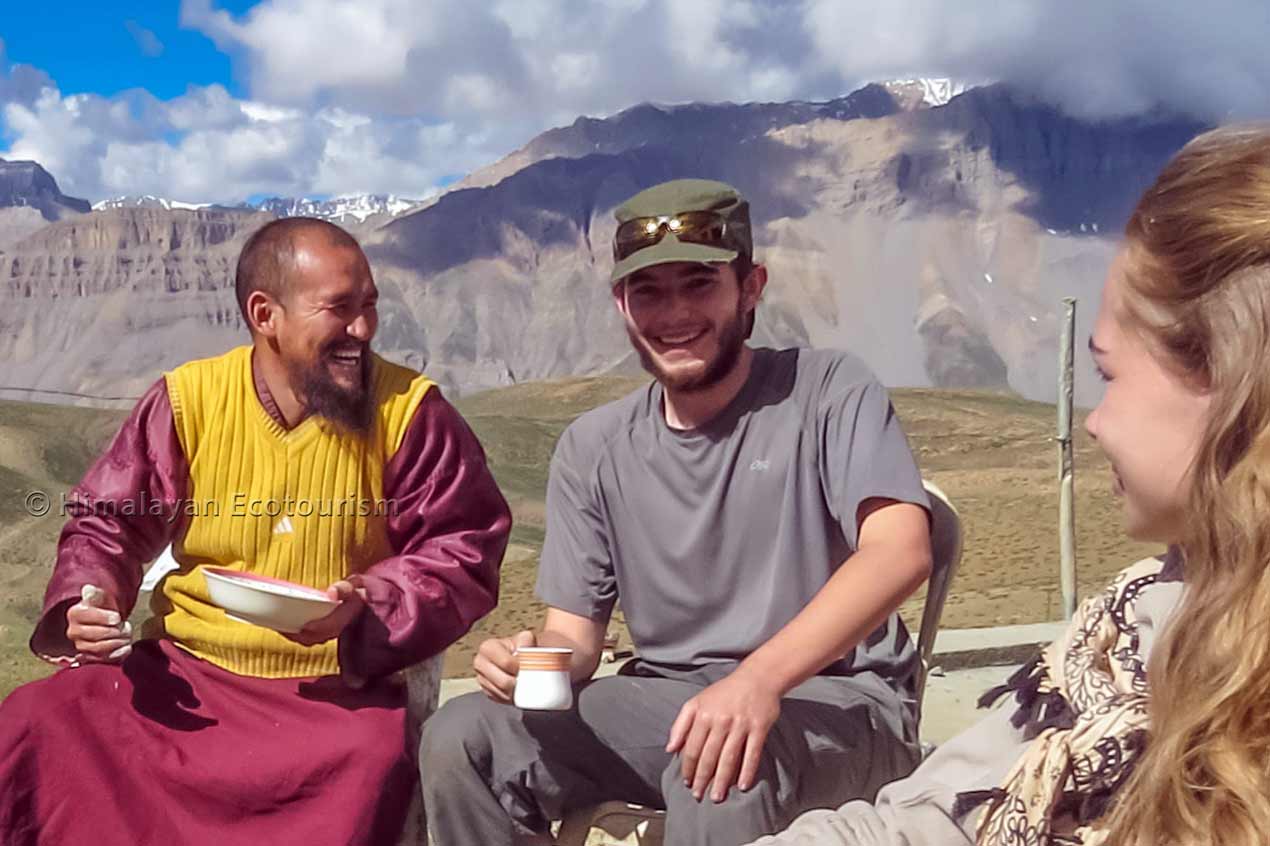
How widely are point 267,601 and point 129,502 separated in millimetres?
660

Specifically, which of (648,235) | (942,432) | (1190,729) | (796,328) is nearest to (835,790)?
(648,235)

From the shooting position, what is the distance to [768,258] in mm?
145125

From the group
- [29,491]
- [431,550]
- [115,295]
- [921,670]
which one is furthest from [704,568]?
[115,295]

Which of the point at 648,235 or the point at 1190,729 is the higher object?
the point at 648,235

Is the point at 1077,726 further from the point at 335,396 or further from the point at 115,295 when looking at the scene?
the point at 115,295

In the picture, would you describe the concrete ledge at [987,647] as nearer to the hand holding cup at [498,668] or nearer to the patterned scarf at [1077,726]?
the hand holding cup at [498,668]

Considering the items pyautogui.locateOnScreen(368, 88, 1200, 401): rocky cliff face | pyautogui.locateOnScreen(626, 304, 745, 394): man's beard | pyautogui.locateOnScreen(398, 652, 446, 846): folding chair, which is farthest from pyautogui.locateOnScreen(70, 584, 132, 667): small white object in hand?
pyautogui.locateOnScreen(368, 88, 1200, 401): rocky cliff face

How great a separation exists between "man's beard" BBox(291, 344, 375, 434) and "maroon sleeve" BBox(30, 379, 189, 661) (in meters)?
0.29

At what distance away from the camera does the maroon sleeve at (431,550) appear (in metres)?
2.68

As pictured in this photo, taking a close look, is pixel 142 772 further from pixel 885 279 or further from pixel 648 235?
pixel 885 279

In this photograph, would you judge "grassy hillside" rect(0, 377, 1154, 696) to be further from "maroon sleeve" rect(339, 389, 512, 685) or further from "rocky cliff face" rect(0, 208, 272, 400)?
"rocky cliff face" rect(0, 208, 272, 400)

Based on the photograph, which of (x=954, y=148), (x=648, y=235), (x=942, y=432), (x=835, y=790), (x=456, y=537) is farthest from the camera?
(x=954, y=148)

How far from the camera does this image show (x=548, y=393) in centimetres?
7569

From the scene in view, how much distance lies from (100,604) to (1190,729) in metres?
2.09
